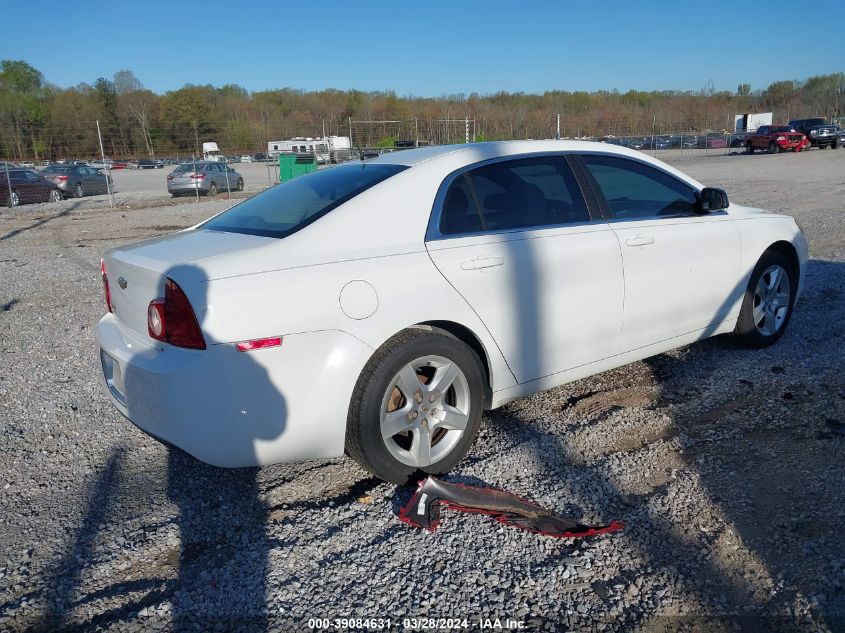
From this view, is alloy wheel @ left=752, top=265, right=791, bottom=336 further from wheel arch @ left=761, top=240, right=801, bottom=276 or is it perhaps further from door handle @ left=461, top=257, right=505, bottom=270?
door handle @ left=461, top=257, right=505, bottom=270

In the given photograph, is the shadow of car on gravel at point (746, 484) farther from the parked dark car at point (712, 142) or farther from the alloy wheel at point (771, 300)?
the parked dark car at point (712, 142)

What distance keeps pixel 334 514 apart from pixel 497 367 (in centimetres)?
109

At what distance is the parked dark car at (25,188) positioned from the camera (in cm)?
2061

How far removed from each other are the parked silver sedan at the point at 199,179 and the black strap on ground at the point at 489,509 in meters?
22.4

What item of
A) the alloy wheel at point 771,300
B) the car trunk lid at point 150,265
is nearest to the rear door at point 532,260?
the car trunk lid at point 150,265

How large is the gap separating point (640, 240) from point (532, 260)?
0.86 metres

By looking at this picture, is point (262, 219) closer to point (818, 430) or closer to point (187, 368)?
point (187, 368)

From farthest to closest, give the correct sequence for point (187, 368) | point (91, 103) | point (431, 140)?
point (91, 103) → point (431, 140) → point (187, 368)

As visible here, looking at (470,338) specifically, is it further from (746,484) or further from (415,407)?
(746,484)

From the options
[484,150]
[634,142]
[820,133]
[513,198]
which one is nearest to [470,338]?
[513,198]

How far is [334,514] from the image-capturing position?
3.12m

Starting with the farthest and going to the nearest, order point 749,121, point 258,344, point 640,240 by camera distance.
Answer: point 749,121
point 640,240
point 258,344

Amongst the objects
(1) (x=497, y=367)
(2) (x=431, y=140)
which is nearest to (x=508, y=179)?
(1) (x=497, y=367)

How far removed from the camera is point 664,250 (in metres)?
4.14
